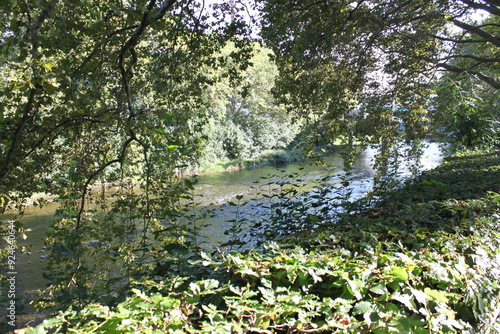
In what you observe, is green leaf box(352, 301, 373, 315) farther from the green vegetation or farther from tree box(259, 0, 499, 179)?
tree box(259, 0, 499, 179)

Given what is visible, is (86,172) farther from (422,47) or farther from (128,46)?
(422,47)

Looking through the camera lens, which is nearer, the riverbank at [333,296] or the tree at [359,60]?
the riverbank at [333,296]

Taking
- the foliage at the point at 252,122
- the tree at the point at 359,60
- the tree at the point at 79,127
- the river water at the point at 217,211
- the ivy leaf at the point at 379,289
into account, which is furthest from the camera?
the foliage at the point at 252,122

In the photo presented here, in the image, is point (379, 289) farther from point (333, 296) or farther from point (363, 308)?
point (333, 296)

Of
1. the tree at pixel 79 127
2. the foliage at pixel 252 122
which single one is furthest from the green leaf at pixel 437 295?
the foliage at pixel 252 122

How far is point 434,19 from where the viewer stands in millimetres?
7211

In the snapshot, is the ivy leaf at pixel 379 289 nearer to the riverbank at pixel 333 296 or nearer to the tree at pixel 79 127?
the riverbank at pixel 333 296

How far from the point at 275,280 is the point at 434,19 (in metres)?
7.97

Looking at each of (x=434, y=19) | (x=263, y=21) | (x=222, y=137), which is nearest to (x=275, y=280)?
(x=263, y=21)

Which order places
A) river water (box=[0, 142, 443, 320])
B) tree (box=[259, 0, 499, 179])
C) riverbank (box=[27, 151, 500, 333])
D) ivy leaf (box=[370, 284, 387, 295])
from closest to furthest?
riverbank (box=[27, 151, 500, 333]) → ivy leaf (box=[370, 284, 387, 295]) → river water (box=[0, 142, 443, 320]) → tree (box=[259, 0, 499, 179])

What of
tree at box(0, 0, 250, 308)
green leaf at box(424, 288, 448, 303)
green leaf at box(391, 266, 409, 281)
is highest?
tree at box(0, 0, 250, 308)

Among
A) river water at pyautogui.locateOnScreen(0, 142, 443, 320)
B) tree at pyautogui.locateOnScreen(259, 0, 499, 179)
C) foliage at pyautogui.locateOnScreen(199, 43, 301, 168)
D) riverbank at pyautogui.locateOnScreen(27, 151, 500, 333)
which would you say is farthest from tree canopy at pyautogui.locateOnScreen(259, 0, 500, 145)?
foliage at pyautogui.locateOnScreen(199, 43, 301, 168)

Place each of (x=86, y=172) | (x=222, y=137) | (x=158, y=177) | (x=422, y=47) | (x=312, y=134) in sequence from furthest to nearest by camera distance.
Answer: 1. (x=222, y=137)
2. (x=422, y=47)
3. (x=312, y=134)
4. (x=158, y=177)
5. (x=86, y=172)

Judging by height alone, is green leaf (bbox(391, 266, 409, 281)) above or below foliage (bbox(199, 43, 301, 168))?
below
